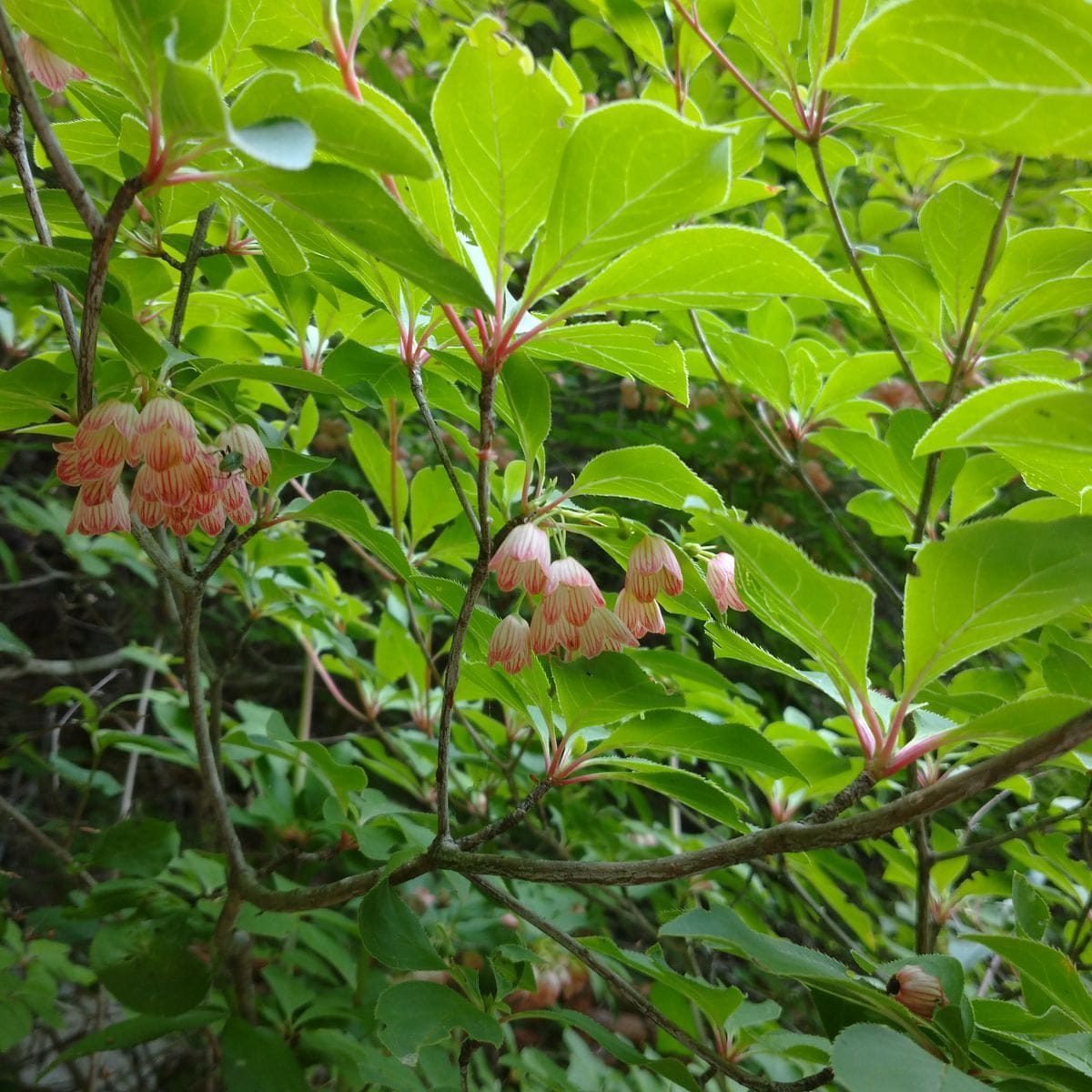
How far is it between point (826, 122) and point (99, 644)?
3.56 meters

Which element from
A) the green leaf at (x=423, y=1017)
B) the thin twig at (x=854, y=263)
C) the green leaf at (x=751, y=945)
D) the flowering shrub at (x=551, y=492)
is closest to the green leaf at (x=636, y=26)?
the flowering shrub at (x=551, y=492)

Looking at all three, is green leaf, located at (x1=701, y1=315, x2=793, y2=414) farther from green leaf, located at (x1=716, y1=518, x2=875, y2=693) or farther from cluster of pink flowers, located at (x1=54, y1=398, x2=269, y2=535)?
cluster of pink flowers, located at (x1=54, y1=398, x2=269, y2=535)

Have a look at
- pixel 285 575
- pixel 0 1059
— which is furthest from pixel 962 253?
pixel 0 1059

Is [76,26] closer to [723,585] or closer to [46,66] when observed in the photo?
[46,66]

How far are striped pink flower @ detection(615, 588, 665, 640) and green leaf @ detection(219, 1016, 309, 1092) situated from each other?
0.94 m

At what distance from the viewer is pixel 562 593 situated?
0.90 meters

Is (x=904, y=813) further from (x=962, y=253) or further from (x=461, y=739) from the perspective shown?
(x=461, y=739)

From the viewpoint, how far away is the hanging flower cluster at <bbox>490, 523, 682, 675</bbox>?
87cm

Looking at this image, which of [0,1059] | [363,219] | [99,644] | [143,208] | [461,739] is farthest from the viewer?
[99,644]

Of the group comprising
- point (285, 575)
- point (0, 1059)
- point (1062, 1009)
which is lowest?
point (0, 1059)

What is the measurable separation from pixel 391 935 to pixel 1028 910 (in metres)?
0.76

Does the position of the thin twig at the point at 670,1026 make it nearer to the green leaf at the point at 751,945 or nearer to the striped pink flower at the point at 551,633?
the green leaf at the point at 751,945

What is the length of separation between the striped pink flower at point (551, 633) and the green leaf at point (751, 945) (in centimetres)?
30

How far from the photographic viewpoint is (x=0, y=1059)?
91.7 inches
